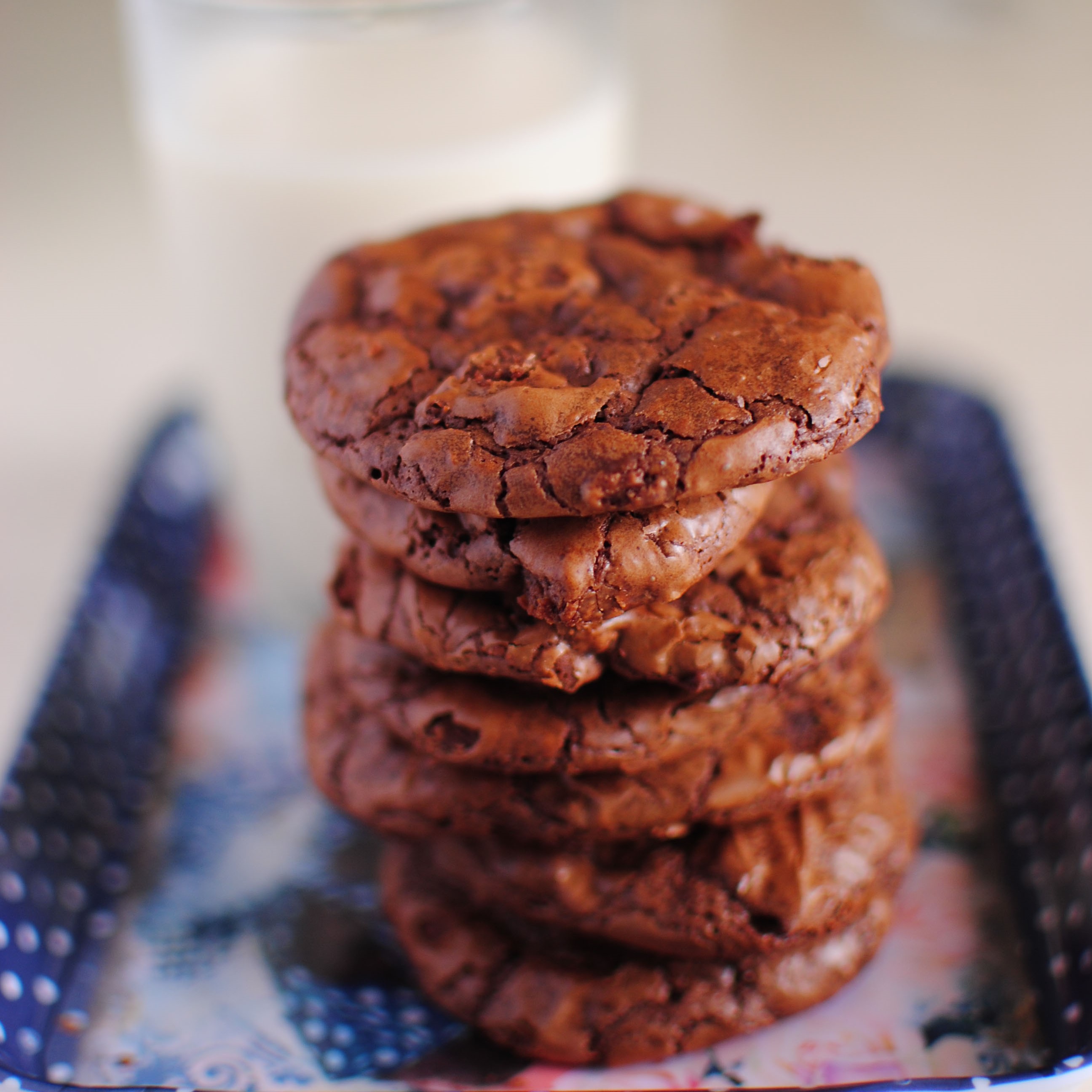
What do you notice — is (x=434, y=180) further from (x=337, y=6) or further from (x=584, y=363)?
(x=584, y=363)

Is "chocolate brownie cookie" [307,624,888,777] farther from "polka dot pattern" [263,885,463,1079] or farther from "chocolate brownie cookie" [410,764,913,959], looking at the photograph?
"polka dot pattern" [263,885,463,1079]

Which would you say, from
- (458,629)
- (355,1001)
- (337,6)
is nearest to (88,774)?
(355,1001)

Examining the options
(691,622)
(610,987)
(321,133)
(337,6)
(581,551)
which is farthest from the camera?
(321,133)

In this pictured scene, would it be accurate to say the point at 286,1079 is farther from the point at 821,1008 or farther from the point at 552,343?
the point at 552,343

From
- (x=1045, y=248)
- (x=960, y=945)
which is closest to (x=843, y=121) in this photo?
(x=1045, y=248)

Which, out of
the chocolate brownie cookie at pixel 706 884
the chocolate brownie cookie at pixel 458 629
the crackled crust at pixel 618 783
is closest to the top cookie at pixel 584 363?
the chocolate brownie cookie at pixel 458 629

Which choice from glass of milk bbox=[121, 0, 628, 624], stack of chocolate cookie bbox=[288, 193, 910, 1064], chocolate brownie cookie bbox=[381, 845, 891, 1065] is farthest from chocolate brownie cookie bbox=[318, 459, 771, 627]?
glass of milk bbox=[121, 0, 628, 624]

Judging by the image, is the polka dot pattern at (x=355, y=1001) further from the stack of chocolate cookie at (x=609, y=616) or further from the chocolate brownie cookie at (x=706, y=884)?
the chocolate brownie cookie at (x=706, y=884)
